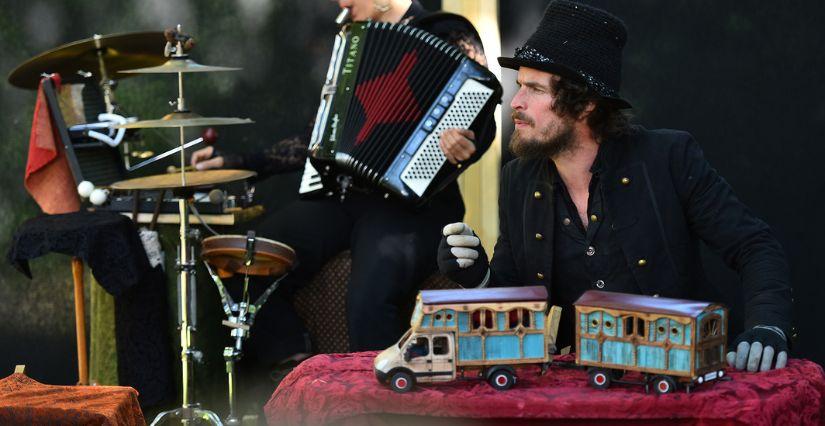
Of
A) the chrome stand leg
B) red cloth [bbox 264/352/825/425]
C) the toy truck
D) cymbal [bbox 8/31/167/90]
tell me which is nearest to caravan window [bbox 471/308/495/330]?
the toy truck

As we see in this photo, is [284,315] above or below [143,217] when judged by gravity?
below

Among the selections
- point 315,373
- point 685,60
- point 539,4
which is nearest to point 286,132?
point 539,4

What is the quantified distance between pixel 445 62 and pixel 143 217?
1.38 meters

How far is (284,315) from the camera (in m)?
4.40

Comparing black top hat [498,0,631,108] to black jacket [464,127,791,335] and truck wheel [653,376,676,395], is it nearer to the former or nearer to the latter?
black jacket [464,127,791,335]

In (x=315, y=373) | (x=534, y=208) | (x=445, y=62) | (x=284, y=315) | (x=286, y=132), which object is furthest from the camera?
(x=286, y=132)

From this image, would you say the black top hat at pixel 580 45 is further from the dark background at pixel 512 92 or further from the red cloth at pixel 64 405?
the dark background at pixel 512 92

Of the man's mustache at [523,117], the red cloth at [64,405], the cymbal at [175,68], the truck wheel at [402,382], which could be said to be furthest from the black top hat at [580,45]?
the cymbal at [175,68]

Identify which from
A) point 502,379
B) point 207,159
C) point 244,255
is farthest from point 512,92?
point 502,379

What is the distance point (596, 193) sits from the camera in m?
2.96

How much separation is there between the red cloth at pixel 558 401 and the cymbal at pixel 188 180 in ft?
6.43

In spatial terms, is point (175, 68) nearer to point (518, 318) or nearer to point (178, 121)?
point (178, 121)

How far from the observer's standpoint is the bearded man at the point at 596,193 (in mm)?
2850

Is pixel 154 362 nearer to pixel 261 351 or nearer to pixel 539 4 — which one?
pixel 261 351
